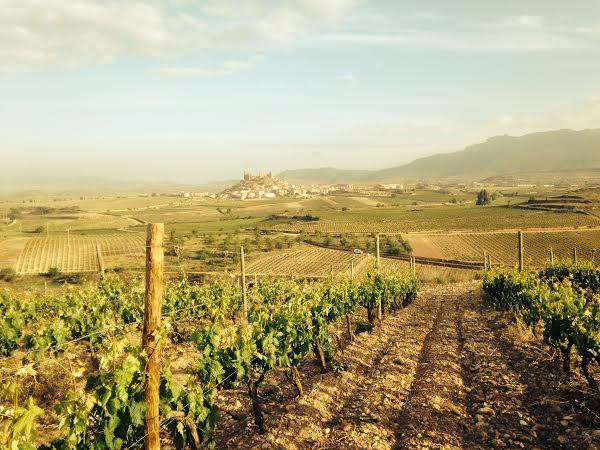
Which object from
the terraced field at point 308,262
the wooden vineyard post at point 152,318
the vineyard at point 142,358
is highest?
the wooden vineyard post at point 152,318

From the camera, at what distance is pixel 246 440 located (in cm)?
681

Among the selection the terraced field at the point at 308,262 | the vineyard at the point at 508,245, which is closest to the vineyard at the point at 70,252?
the terraced field at the point at 308,262

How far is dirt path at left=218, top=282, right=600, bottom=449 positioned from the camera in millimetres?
6543

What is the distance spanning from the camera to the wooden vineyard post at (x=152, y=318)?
4.65m

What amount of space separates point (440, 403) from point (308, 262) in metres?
41.8

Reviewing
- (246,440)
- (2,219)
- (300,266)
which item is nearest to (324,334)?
(246,440)

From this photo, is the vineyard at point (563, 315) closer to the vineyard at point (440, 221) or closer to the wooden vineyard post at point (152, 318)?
the wooden vineyard post at point (152, 318)

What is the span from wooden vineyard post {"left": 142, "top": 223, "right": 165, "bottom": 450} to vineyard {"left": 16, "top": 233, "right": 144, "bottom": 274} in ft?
137

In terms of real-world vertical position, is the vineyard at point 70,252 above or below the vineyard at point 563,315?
below

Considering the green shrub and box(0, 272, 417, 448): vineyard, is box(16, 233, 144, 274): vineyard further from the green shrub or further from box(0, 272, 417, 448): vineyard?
box(0, 272, 417, 448): vineyard

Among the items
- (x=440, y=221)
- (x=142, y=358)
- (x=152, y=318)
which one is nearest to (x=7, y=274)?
(x=142, y=358)

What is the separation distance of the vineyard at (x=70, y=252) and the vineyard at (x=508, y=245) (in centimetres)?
4010

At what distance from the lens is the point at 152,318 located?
4.69 m

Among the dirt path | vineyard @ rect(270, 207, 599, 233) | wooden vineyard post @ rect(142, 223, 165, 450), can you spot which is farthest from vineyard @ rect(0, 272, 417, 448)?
vineyard @ rect(270, 207, 599, 233)
